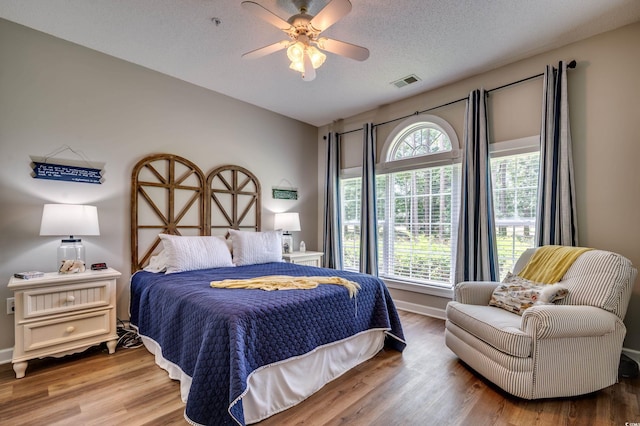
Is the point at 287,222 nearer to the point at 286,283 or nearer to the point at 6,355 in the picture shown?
the point at 286,283

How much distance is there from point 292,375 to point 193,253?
171 centimetres

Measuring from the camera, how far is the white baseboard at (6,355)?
2.48 m

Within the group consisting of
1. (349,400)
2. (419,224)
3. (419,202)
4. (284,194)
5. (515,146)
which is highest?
(515,146)

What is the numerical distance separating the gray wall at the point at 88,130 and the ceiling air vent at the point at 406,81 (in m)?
2.11

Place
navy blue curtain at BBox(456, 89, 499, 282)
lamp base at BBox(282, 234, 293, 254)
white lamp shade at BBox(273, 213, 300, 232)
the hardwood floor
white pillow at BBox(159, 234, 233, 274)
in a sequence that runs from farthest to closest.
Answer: lamp base at BBox(282, 234, 293, 254), white lamp shade at BBox(273, 213, 300, 232), navy blue curtain at BBox(456, 89, 499, 282), white pillow at BBox(159, 234, 233, 274), the hardwood floor

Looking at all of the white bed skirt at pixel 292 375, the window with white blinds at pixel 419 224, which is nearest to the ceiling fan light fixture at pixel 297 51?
the white bed skirt at pixel 292 375

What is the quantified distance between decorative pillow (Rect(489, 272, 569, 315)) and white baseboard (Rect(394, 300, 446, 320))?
1.27 metres

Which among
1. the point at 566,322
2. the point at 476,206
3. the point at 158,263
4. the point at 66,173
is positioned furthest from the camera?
the point at 476,206

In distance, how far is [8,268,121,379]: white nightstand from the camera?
2279mm

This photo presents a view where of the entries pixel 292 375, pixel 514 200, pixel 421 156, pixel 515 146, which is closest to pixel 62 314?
pixel 292 375

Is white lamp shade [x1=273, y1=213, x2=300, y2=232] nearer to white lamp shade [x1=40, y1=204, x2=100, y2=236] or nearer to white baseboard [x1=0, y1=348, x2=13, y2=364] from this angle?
white lamp shade [x1=40, y1=204, x2=100, y2=236]

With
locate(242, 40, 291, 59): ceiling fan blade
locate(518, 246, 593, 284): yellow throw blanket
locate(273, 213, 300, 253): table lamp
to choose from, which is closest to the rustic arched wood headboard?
locate(273, 213, 300, 253): table lamp

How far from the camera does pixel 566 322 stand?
6.18 feet

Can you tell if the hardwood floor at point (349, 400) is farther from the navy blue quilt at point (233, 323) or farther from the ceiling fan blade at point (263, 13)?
the ceiling fan blade at point (263, 13)
